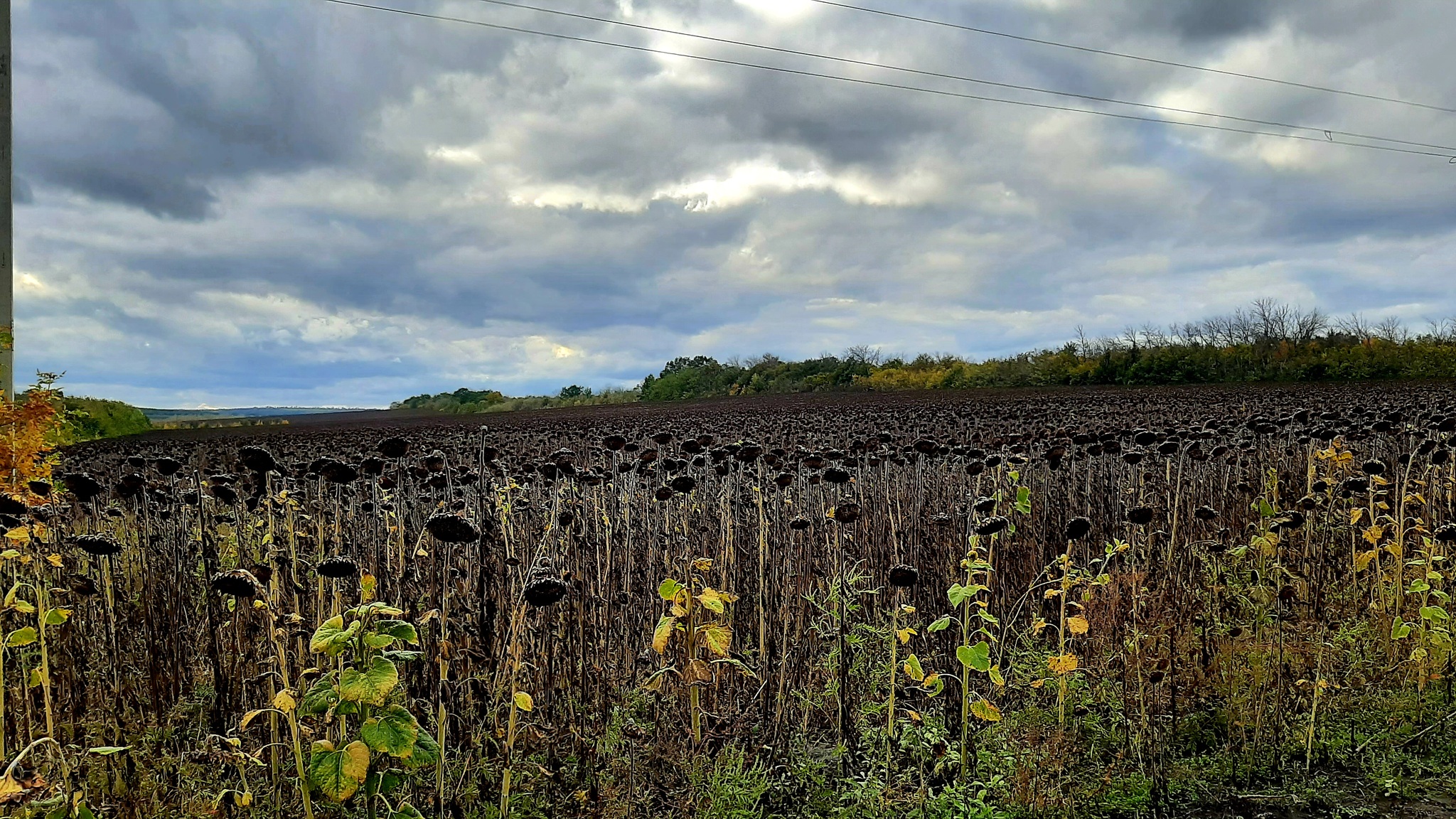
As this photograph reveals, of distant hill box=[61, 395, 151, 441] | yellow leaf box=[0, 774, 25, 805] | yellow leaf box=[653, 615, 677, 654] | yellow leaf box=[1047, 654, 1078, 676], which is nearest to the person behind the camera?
yellow leaf box=[0, 774, 25, 805]

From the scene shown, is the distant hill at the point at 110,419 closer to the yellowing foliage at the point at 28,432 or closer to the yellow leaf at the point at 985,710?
the yellowing foliage at the point at 28,432

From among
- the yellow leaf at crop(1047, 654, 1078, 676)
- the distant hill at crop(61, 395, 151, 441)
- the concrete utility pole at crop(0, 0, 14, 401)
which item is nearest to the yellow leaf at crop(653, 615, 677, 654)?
the yellow leaf at crop(1047, 654, 1078, 676)

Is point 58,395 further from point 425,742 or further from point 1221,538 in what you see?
point 1221,538

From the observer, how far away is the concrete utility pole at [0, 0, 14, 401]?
705 centimetres

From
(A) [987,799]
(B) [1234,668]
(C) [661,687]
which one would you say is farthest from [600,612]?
(B) [1234,668]

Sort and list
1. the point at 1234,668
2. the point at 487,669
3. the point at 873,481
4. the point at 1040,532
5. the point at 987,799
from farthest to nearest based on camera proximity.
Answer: the point at 873,481, the point at 1040,532, the point at 1234,668, the point at 987,799, the point at 487,669

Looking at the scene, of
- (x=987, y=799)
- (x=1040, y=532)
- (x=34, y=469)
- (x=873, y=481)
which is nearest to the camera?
(x=987, y=799)

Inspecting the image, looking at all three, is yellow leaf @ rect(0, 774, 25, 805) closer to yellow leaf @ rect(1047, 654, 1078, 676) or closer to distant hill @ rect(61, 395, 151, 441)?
yellow leaf @ rect(1047, 654, 1078, 676)

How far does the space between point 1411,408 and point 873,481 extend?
1151cm

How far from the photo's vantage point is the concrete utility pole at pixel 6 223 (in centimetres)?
705

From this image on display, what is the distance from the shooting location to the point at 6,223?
23.7 feet

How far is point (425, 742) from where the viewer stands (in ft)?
7.40

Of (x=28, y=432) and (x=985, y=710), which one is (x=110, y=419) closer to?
(x=28, y=432)

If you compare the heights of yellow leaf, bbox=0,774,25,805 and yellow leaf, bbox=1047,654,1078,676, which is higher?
yellow leaf, bbox=0,774,25,805
